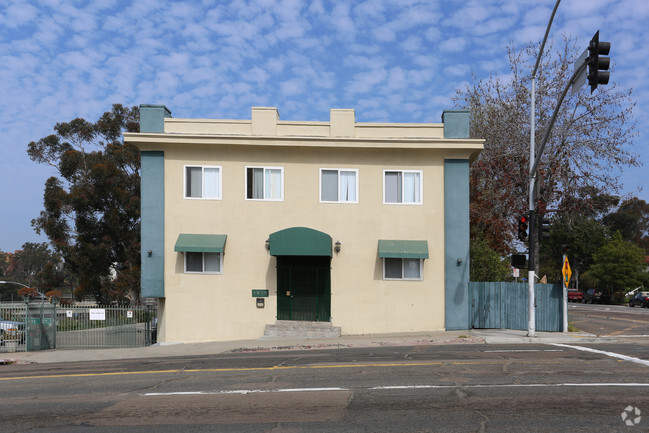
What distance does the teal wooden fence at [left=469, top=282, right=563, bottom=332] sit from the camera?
2041cm

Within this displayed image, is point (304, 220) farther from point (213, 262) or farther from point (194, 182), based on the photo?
point (194, 182)

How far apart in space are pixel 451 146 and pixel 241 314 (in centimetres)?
1013

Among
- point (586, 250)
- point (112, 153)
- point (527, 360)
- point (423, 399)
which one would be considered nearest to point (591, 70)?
point (527, 360)

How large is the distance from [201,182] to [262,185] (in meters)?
2.34

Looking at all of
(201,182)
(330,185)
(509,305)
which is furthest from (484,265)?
(201,182)

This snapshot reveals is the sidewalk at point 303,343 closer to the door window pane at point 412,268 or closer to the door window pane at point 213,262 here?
the door window pane at point 412,268

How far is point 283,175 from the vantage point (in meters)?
21.2

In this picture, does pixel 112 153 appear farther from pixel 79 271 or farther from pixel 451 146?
pixel 451 146

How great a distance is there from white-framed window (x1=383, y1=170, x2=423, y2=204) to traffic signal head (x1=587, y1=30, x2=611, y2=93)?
29.1 ft

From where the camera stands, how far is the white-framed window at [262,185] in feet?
69.4

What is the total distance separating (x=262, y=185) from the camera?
21172 mm

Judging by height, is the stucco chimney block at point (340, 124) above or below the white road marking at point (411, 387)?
above

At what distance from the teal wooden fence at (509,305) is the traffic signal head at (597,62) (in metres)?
9.68

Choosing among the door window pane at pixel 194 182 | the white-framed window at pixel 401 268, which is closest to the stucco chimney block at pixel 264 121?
the door window pane at pixel 194 182
